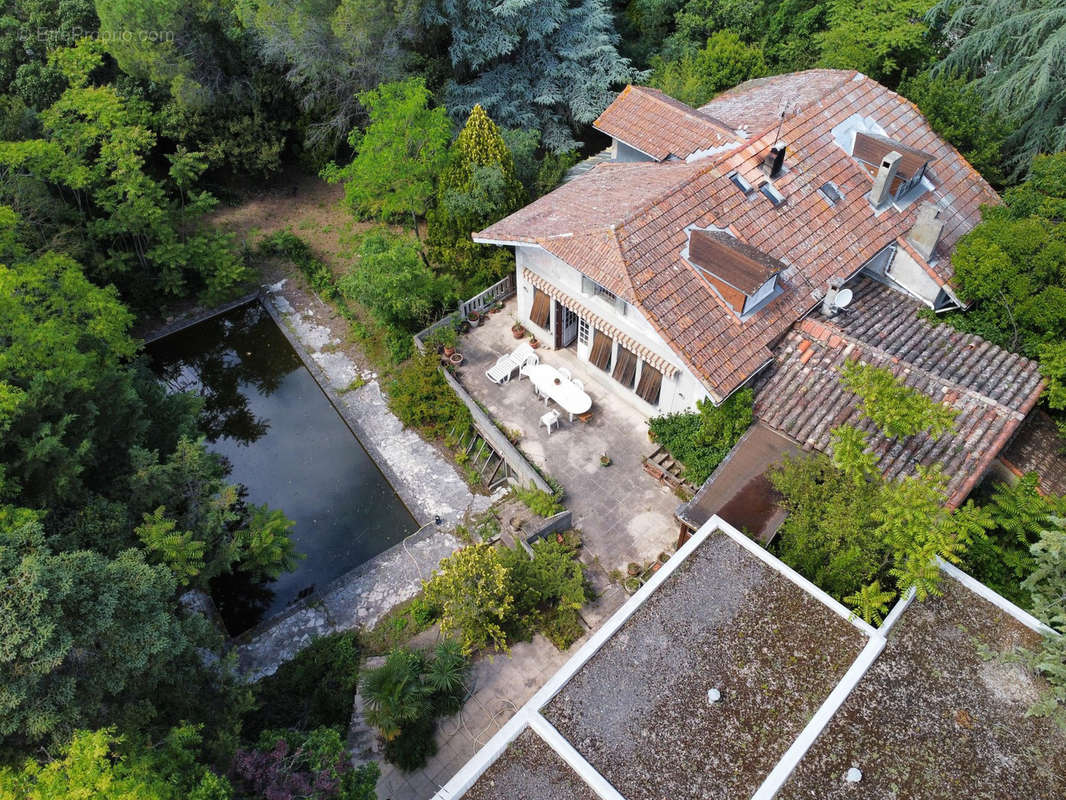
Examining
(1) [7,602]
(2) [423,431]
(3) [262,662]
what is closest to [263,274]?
(2) [423,431]

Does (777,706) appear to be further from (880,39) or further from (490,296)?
(880,39)

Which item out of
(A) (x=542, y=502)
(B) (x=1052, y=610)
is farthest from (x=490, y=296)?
(B) (x=1052, y=610)

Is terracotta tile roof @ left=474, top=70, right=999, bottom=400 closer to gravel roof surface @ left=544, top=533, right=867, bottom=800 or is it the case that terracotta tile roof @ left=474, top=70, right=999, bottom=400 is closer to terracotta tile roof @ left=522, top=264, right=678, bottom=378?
terracotta tile roof @ left=522, top=264, right=678, bottom=378

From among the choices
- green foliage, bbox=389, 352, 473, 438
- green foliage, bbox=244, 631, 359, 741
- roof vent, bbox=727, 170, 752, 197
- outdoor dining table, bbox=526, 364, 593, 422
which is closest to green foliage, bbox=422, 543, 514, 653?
green foliage, bbox=244, 631, 359, 741

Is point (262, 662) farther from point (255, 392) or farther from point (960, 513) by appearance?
point (960, 513)

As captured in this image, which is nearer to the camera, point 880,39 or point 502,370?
point 502,370

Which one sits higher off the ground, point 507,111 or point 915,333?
point 507,111
